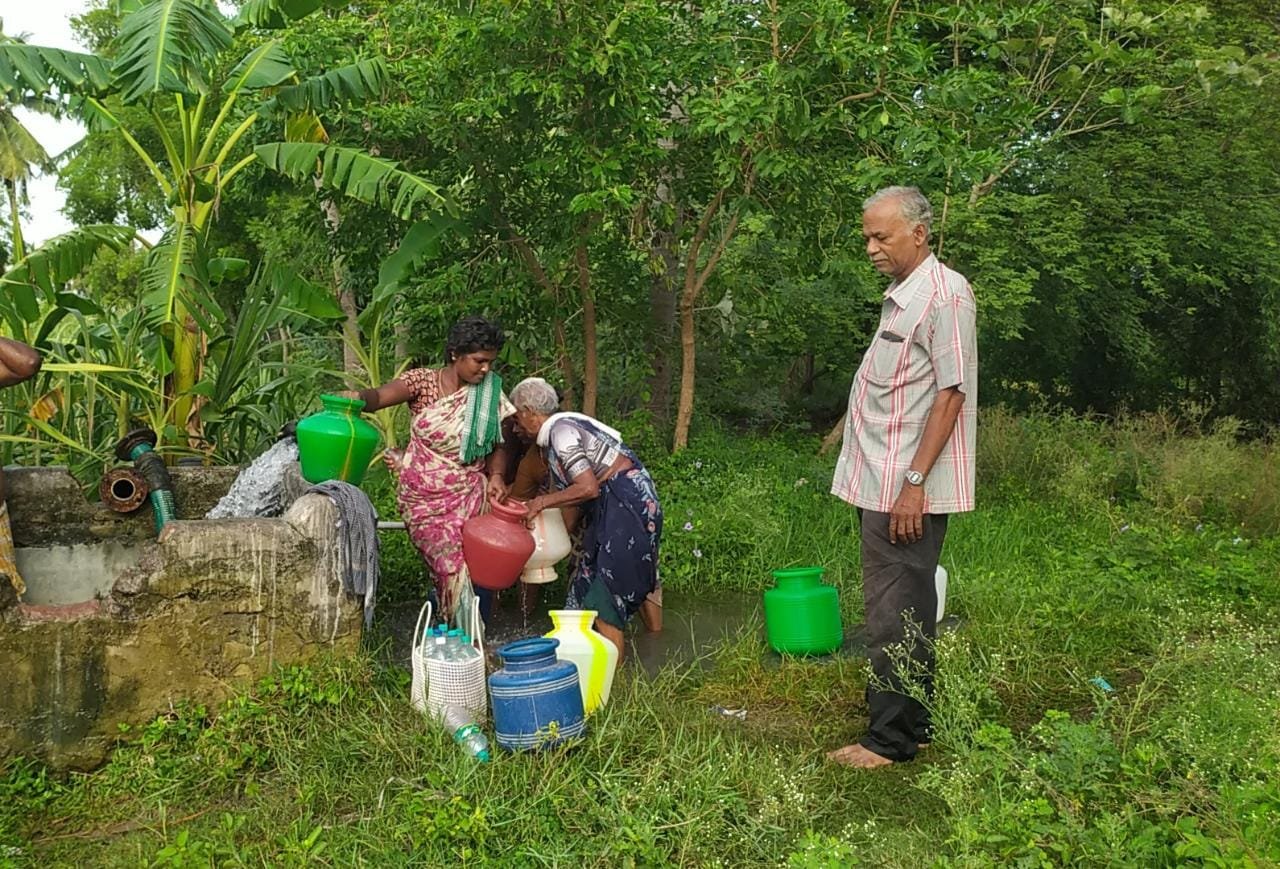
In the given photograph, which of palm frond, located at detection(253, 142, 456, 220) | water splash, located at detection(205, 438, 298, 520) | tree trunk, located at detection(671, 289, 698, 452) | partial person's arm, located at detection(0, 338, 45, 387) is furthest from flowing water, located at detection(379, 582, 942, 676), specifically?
tree trunk, located at detection(671, 289, 698, 452)

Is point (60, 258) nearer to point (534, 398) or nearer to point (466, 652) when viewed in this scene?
point (534, 398)

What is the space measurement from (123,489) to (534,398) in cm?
195

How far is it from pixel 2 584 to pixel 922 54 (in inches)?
208

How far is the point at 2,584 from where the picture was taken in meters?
3.28

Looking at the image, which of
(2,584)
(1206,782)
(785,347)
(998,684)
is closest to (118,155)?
(785,347)

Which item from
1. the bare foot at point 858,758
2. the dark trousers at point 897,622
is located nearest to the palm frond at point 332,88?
the dark trousers at point 897,622

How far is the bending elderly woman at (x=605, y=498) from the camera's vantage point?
172 inches

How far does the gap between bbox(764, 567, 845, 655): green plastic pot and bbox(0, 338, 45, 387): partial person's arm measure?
2947 millimetres

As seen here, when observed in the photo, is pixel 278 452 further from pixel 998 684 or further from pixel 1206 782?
pixel 1206 782

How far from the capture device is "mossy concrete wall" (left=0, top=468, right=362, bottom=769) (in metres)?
Result: 3.34

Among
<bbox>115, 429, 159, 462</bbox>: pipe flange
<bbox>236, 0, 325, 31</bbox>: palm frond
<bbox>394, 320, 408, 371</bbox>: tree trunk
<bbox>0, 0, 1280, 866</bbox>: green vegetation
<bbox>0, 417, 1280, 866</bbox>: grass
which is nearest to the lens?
<bbox>0, 417, 1280, 866</bbox>: grass

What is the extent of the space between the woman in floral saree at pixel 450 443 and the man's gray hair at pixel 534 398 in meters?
0.16

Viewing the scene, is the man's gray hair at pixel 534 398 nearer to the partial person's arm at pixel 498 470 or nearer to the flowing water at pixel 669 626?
the partial person's arm at pixel 498 470

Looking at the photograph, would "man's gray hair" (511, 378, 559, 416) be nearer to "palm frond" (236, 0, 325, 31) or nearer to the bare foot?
the bare foot
